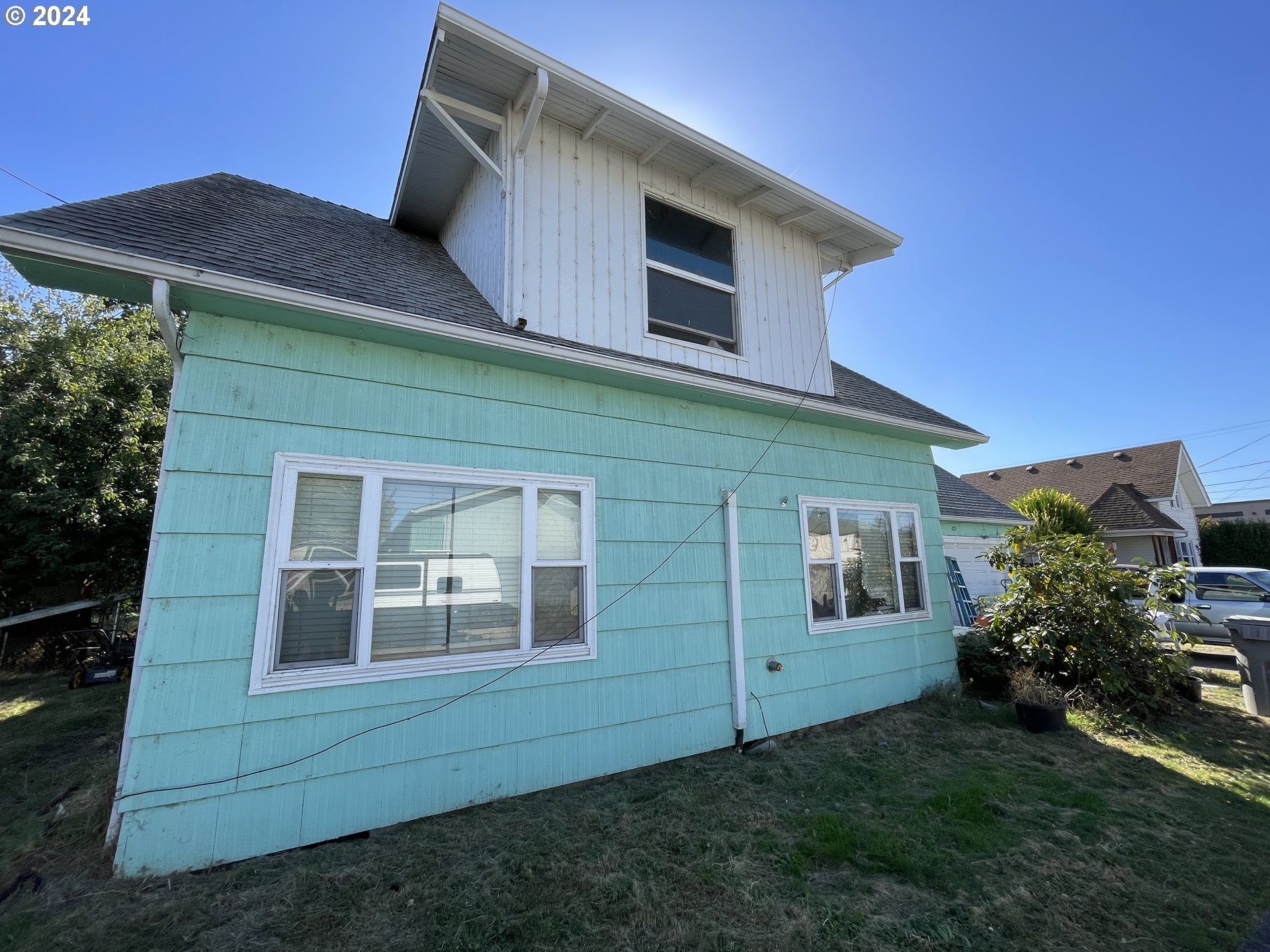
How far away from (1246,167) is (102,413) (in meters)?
22.3

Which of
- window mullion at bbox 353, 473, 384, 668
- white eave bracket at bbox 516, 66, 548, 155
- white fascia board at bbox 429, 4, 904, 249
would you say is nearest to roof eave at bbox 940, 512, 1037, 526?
white fascia board at bbox 429, 4, 904, 249

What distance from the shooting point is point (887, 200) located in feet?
23.7

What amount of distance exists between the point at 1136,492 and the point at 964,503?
37.6ft

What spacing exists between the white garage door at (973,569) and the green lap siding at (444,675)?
920 centimetres

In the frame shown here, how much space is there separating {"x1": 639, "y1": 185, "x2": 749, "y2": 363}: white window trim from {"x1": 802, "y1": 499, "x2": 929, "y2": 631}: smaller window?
6.32ft

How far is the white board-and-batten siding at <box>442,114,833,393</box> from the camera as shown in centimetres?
461

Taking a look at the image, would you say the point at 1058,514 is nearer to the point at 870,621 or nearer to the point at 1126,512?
the point at 1126,512

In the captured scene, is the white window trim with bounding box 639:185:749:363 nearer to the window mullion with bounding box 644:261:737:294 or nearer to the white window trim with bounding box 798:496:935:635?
the window mullion with bounding box 644:261:737:294

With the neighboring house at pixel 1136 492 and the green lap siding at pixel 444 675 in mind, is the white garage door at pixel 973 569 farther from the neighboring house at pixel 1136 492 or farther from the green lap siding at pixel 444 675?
the green lap siding at pixel 444 675

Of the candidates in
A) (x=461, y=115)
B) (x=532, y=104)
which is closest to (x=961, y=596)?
(x=532, y=104)

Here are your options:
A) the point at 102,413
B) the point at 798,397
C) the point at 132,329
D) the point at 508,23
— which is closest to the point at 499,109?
the point at 508,23

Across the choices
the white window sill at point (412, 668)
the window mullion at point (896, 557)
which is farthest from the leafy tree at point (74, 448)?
the window mullion at point (896, 557)

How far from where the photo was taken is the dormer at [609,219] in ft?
14.8

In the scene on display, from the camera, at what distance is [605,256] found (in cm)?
498
